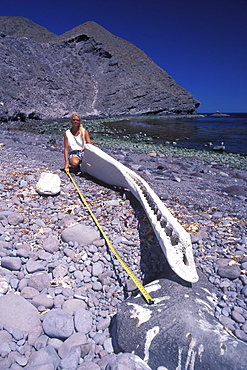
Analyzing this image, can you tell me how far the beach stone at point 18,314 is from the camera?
A: 141 centimetres

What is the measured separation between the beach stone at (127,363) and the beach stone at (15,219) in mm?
1739

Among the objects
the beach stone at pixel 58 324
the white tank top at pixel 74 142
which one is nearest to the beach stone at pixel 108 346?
the beach stone at pixel 58 324

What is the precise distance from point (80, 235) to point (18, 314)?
3.06 feet

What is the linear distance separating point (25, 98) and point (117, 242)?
106ft

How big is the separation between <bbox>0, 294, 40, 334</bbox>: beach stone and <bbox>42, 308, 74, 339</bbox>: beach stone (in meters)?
0.07

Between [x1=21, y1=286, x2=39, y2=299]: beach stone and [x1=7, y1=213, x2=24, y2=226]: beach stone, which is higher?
[x1=7, y1=213, x2=24, y2=226]: beach stone

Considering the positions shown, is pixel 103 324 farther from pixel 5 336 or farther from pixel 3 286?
pixel 3 286

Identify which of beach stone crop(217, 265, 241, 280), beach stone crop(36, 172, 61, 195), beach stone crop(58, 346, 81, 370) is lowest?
beach stone crop(58, 346, 81, 370)

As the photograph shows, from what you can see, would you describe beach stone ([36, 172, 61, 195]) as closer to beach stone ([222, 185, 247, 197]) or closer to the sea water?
beach stone ([222, 185, 247, 197])

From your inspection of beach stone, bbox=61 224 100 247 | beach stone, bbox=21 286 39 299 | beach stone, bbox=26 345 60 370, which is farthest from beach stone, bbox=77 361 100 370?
beach stone, bbox=61 224 100 247

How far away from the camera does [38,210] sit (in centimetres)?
280

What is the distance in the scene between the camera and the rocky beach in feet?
4.44

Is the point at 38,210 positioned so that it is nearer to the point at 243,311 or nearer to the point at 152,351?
the point at 152,351

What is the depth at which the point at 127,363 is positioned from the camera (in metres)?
1.19
